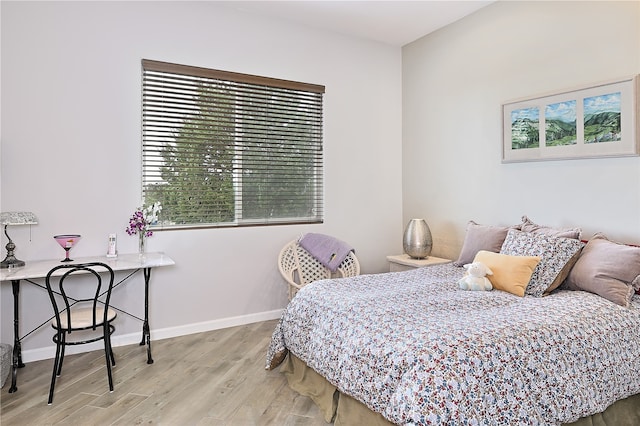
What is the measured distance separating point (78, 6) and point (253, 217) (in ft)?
7.09

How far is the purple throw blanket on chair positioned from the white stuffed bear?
1407 millimetres

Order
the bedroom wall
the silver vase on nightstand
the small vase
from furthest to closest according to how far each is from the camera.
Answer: the silver vase on nightstand < the small vase < the bedroom wall

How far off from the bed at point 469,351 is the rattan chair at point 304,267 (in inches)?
45.5

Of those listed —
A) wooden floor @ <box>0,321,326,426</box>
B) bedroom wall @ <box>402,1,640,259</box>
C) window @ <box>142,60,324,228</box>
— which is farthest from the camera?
window @ <box>142,60,324,228</box>

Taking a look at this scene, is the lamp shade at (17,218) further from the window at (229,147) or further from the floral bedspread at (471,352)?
the floral bedspread at (471,352)

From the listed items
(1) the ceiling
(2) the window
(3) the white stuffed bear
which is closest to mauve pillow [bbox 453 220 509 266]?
(3) the white stuffed bear

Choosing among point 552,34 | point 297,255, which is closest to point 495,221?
point 552,34

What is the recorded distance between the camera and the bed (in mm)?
1752

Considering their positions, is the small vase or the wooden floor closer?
the wooden floor

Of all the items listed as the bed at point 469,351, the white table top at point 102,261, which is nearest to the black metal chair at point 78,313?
the white table top at point 102,261

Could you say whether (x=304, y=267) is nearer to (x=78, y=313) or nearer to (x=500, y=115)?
(x=78, y=313)

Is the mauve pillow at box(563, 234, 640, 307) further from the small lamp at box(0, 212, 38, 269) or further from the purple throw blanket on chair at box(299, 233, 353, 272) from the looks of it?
the small lamp at box(0, 212, 38, 269)

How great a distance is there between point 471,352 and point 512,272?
1.13 meters

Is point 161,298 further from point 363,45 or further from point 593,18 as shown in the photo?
point 593,18
